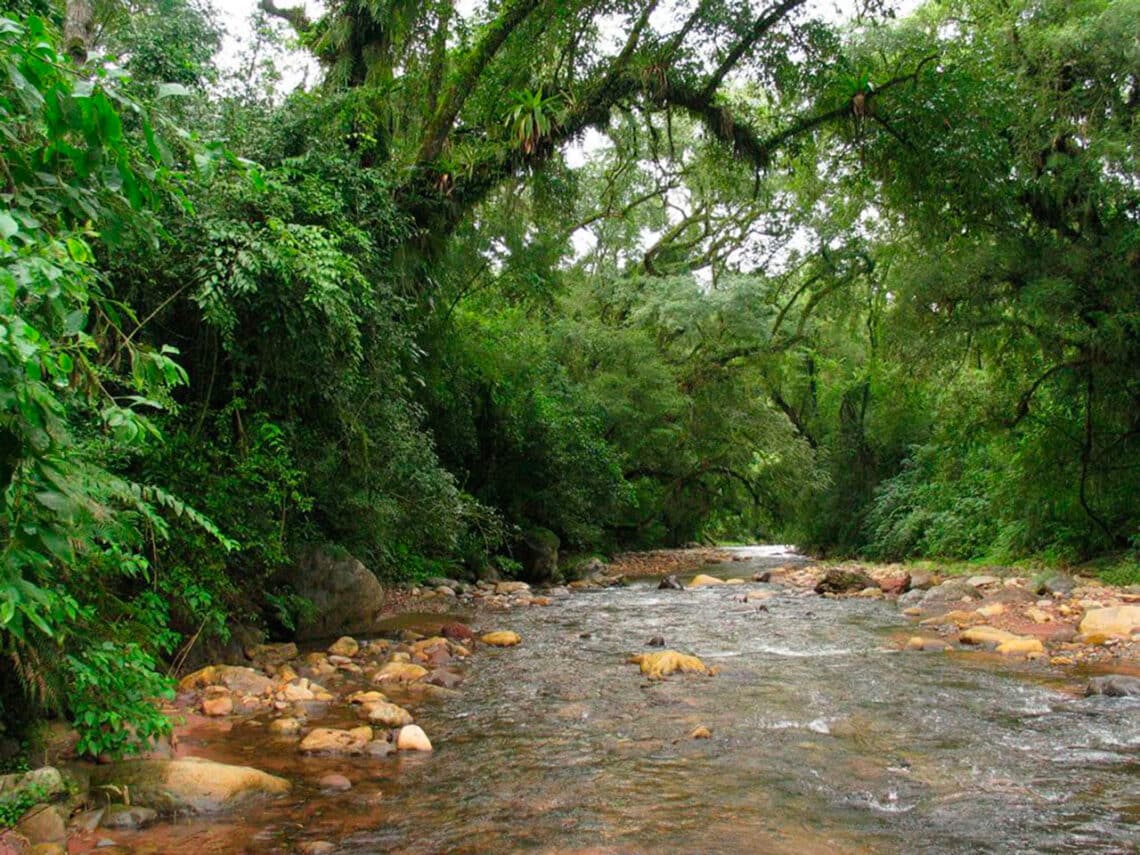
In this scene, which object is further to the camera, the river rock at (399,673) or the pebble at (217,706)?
the river rock at (399,673)

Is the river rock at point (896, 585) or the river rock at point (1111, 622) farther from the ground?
the river rock at point (1111, 622)

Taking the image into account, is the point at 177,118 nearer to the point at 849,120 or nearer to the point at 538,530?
the point at 849,120

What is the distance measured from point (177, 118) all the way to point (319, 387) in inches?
91.4

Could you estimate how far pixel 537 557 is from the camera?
47.5 feet

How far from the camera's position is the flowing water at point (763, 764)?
310 cm

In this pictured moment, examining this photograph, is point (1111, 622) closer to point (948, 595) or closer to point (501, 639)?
point (948, 595)

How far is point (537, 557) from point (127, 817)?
11519mm

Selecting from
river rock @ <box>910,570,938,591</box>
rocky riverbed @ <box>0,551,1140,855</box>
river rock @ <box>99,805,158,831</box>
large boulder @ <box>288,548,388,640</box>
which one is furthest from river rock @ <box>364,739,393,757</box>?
river rock @ <box>910,570,938,591</box>

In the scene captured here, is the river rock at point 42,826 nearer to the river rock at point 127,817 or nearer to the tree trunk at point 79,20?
the river rock at point 127,817

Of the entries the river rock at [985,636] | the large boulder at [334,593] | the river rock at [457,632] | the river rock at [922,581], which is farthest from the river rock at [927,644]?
the large boulder at [334,593]

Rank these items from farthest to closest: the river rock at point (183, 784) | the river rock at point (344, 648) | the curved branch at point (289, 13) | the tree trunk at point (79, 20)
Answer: the curved branch at point (289, 13) → the river rock at point (344, 648) → the tree trunk at point (79, 20) → the river rock at point (183, 784)

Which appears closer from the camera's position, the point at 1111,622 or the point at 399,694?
the point at 399,694

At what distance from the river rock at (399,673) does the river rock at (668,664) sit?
182cm

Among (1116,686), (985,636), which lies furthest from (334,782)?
(985,636)
